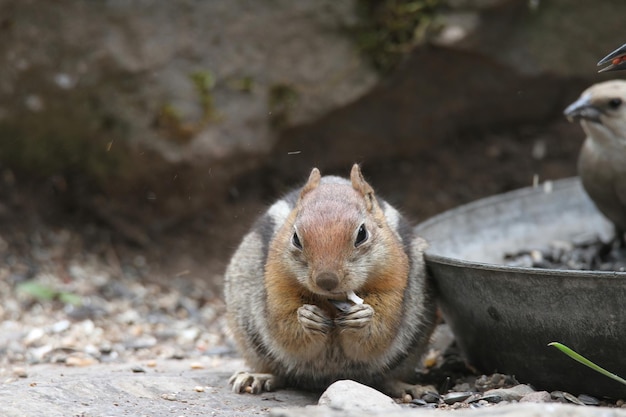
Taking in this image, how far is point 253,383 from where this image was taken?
4.89 metres

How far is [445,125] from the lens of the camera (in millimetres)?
8688

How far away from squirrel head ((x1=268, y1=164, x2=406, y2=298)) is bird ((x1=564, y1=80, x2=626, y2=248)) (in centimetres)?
213

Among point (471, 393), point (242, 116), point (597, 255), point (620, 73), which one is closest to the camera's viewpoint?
point (471, 393)

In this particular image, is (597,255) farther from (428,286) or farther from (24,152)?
(24,152)

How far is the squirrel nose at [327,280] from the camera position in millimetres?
4090

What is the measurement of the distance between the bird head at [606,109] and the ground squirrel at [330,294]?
1733mm

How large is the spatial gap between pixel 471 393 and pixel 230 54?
414 centimetres

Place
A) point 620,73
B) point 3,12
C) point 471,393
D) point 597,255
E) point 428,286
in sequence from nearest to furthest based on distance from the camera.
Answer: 1. point 471,393
2. point 428,286
3. point 597,255
4. point 3,12
5. point 620,73

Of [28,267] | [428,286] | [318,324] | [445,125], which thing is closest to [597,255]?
[428,286]

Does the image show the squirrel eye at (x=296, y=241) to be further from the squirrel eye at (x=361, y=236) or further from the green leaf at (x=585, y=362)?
the green leaf at (x=585, y=362)

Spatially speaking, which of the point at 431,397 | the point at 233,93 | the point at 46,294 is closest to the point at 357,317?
the point at 431,397

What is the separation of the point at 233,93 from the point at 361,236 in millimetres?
3762

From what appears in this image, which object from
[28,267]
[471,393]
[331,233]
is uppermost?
[28,267]

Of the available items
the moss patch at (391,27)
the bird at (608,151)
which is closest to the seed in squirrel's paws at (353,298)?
the bird at (608,151)
